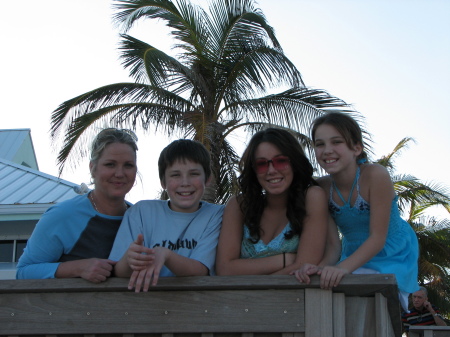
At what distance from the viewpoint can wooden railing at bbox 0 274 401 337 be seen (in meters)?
2.51

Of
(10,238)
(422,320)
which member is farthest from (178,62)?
(422,320)

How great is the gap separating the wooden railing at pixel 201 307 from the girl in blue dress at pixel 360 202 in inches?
33.0

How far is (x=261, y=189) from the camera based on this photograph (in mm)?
3525

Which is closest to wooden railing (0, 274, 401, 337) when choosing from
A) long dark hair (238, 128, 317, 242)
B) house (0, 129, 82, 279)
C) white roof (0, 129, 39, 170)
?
long dark hair (238, 128, 317, 242)

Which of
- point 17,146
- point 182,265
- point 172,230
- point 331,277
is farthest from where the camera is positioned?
point 17,146

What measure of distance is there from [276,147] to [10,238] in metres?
9.55

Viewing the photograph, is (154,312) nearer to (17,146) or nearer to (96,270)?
(96,270)

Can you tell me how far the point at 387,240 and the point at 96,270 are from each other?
1.87 metres

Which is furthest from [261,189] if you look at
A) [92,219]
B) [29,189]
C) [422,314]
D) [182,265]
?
[29,189]

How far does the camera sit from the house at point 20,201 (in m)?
10.8

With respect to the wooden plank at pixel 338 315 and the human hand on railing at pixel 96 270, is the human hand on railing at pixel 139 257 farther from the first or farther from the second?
the wooden plank at pixel 338 315

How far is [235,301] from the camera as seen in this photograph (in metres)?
2.58

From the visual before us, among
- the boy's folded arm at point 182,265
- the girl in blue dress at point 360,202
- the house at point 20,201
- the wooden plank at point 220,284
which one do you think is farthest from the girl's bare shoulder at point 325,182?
the house at point 20,201

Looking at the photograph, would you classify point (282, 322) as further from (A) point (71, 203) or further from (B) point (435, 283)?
(B) point (435, 283)
